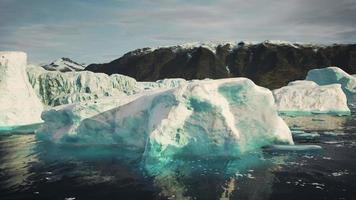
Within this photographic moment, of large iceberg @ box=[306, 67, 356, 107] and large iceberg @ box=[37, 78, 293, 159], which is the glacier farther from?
large iceberg @ box=[306, 67, 356, 107]

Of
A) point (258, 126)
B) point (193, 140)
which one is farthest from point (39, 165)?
point (258, 126)

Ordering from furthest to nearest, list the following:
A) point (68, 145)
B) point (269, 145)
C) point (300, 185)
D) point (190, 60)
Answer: point (190, 60), point (68, 145), point (269, 145), point (300, 185)

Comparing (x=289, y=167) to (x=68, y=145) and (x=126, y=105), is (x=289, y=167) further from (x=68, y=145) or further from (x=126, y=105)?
(x=68, y=145)

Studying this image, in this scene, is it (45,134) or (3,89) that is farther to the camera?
(3,89)

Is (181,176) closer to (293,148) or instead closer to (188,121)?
(188,121)

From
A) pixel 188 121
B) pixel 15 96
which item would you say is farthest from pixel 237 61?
pixel 188 121

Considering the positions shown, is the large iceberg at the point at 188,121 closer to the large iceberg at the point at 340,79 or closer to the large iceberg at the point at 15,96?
the large iceberg at the point at 15,96

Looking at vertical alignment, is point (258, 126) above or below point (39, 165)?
above
